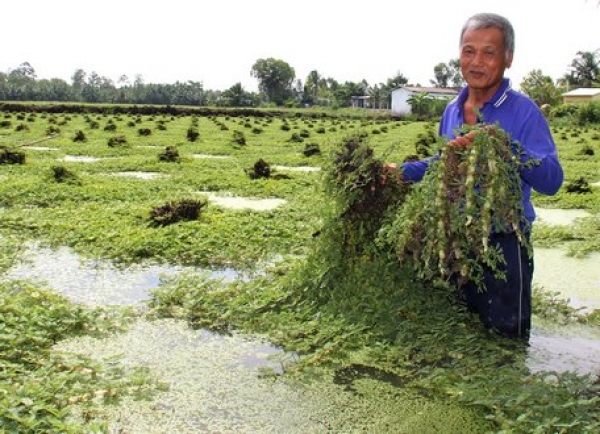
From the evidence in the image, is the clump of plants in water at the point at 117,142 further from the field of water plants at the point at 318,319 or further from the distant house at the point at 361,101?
the distant house at the point at 361,101

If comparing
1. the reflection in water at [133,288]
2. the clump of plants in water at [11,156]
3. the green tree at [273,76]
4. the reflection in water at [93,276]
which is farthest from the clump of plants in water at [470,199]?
the green tree at [273,76]

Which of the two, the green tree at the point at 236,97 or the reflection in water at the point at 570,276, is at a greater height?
the green tree at the point at 236,97

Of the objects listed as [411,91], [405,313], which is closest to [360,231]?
[405,313]

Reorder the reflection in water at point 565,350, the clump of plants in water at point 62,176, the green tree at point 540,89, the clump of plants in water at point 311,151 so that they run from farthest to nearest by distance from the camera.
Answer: the green tree at point 540,89 → the clump of plants in water at point 311,151 → the clump of plants in water at point 62,176 → the reflection in water at point 565,350

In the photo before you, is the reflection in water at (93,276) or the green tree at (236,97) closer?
the reflection in water at (93,276)

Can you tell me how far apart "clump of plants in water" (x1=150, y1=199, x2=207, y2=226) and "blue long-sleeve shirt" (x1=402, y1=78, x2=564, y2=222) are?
4.02 m

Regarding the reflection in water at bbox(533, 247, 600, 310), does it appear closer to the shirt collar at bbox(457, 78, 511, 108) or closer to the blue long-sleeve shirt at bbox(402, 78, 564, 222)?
the blue long-sleeve shirt at bbox(402, 78, 564, 222)

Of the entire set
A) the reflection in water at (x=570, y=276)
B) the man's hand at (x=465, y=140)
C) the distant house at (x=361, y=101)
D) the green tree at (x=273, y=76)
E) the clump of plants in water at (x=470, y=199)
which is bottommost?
the reflection in water at (x=570, y=276)

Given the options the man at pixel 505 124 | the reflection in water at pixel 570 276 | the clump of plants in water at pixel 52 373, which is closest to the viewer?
the clump of plants in water at pixel 52 373

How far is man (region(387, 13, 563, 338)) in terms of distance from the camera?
3445mm

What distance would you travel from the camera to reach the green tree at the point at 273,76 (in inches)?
3250

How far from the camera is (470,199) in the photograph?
3287 mm

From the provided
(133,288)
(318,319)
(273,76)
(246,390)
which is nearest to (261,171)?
(133,288)

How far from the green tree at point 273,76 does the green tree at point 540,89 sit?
31846 mm
